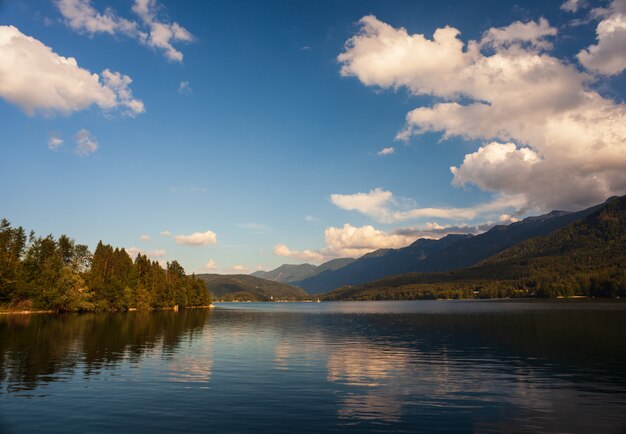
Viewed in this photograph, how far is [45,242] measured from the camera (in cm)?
17712

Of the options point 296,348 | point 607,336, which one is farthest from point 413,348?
point 607,336

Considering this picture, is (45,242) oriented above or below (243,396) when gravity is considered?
above

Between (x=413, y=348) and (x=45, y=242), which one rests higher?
(x=45, y=242)

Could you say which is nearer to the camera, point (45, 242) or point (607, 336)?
point (607, 336)

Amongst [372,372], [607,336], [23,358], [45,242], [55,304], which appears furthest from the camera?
[45,242]

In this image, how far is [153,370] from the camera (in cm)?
4850

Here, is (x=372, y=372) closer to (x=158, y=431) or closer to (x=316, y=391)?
(x=316, y=391)

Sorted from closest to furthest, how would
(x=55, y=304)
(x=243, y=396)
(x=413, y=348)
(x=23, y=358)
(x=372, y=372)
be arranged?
(x=243, y=396)
(x=372, y=372)
(x=23, y=358)
(x=413, y=348)
(x=55, y=304)

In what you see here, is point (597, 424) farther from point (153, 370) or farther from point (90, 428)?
point (153, 370)

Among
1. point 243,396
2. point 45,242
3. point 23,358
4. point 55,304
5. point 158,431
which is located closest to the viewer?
point 158,431

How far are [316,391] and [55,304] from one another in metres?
166

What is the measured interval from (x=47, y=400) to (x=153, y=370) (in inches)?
588

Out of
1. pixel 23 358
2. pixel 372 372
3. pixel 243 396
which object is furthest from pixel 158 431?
pixel 23 358

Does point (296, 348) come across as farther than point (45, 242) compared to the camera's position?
No
